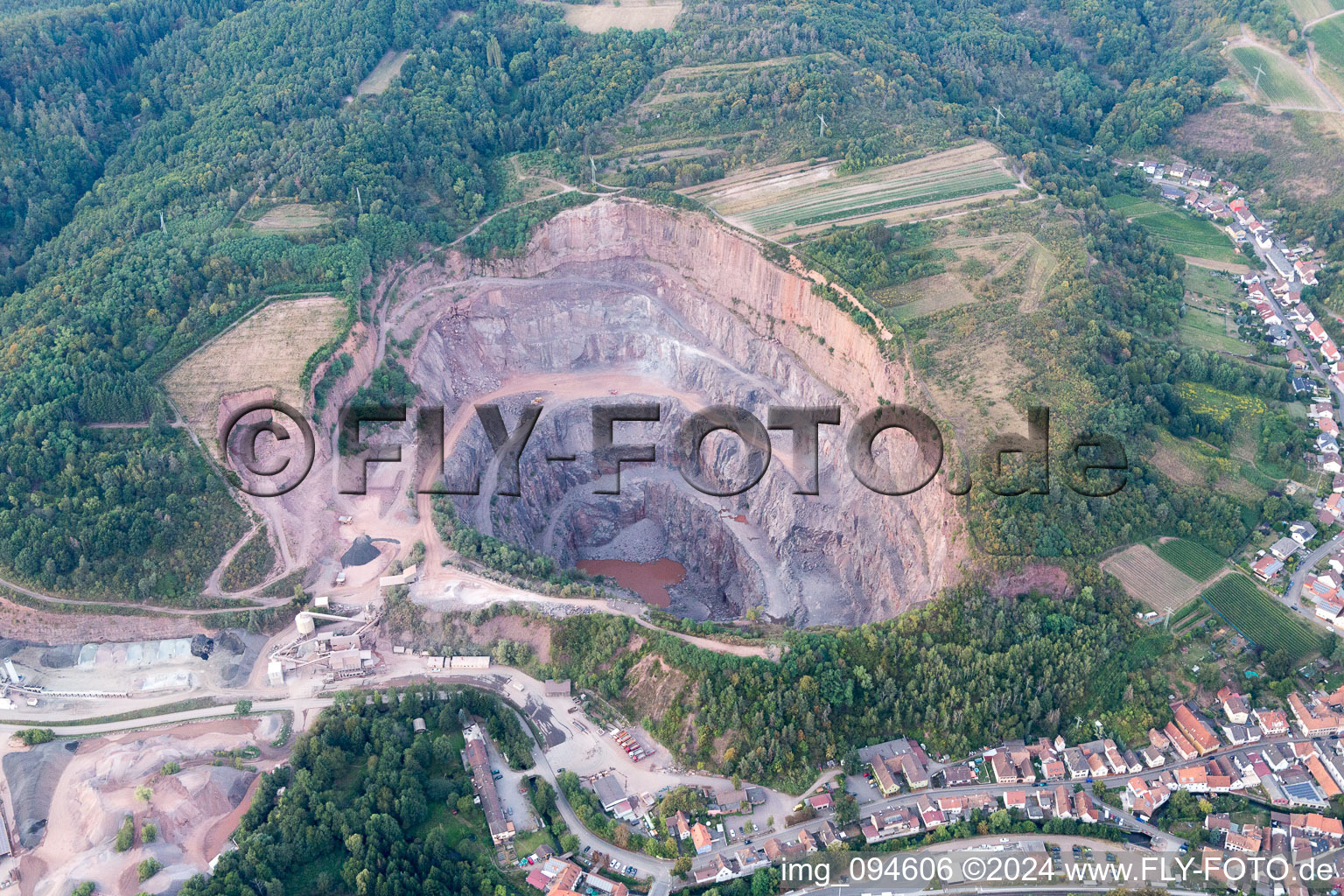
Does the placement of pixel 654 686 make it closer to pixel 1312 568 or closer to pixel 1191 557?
pixel 1191 557

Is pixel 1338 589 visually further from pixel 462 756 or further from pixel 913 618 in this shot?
pixel 462 756

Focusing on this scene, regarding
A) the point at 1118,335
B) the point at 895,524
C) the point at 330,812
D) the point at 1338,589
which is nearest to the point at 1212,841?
the point at 1338,589

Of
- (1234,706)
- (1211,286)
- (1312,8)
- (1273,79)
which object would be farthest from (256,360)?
(1312,8)

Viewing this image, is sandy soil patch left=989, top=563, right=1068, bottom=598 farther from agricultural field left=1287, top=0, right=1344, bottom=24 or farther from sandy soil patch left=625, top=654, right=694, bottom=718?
agricultural field left=1287, top=0, right=1344, bottom=24

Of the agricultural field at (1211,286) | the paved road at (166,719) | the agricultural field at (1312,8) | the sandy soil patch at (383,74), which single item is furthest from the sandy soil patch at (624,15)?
the paved road at (166,719)

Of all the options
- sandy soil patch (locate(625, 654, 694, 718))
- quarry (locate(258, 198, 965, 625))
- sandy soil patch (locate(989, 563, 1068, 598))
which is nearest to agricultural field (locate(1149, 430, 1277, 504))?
sandy soil patch (locate(989, 563, 1068, 598))

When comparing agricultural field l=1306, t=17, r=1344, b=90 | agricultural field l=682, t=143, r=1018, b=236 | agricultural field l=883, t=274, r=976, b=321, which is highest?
agricultural field l=1306, t=17, r=1344, b=90
